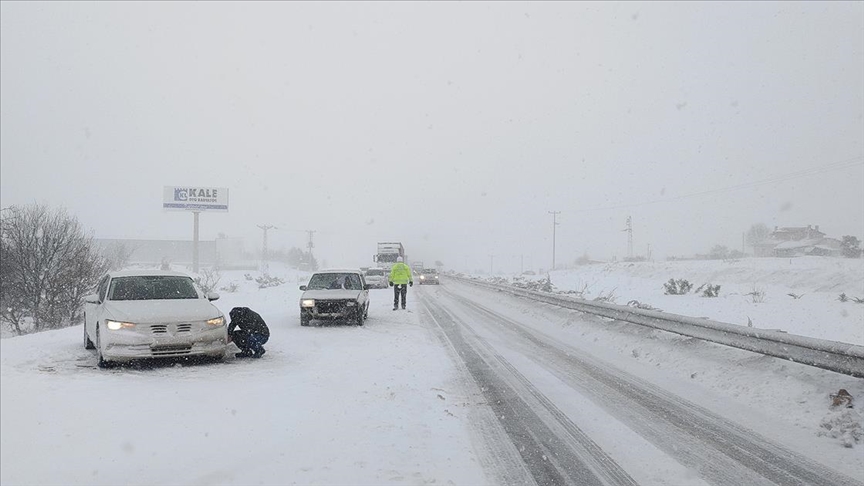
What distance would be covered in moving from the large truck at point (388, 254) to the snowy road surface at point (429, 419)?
34.1 meters

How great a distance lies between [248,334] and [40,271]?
23.5 m

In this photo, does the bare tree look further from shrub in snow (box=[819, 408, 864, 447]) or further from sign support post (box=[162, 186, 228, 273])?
shrub in snow (box=[819, 408, 864, 447])

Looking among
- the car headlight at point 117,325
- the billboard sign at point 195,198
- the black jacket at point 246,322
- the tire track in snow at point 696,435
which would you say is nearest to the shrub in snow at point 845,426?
the tire track in snow at point 696,435

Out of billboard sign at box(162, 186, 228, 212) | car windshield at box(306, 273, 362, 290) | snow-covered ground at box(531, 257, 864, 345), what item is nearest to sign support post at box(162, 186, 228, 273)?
billboard sign at box(162, 186, 228, 212)

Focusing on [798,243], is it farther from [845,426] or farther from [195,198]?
[195,198]

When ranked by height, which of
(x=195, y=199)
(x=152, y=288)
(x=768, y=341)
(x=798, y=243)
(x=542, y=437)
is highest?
(x=195, y=199)

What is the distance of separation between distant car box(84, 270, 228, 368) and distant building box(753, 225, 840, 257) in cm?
4908

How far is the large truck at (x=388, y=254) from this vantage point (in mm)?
44562

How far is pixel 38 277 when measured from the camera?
26422 millimetres

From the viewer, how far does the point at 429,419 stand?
5.79 meters

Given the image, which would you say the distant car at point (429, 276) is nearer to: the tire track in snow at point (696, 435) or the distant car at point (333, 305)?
the distant car at point (333, 305)

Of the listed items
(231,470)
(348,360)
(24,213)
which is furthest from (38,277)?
(231,470)

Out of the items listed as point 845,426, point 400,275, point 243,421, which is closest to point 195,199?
point 400,275

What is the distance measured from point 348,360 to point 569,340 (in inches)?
228
